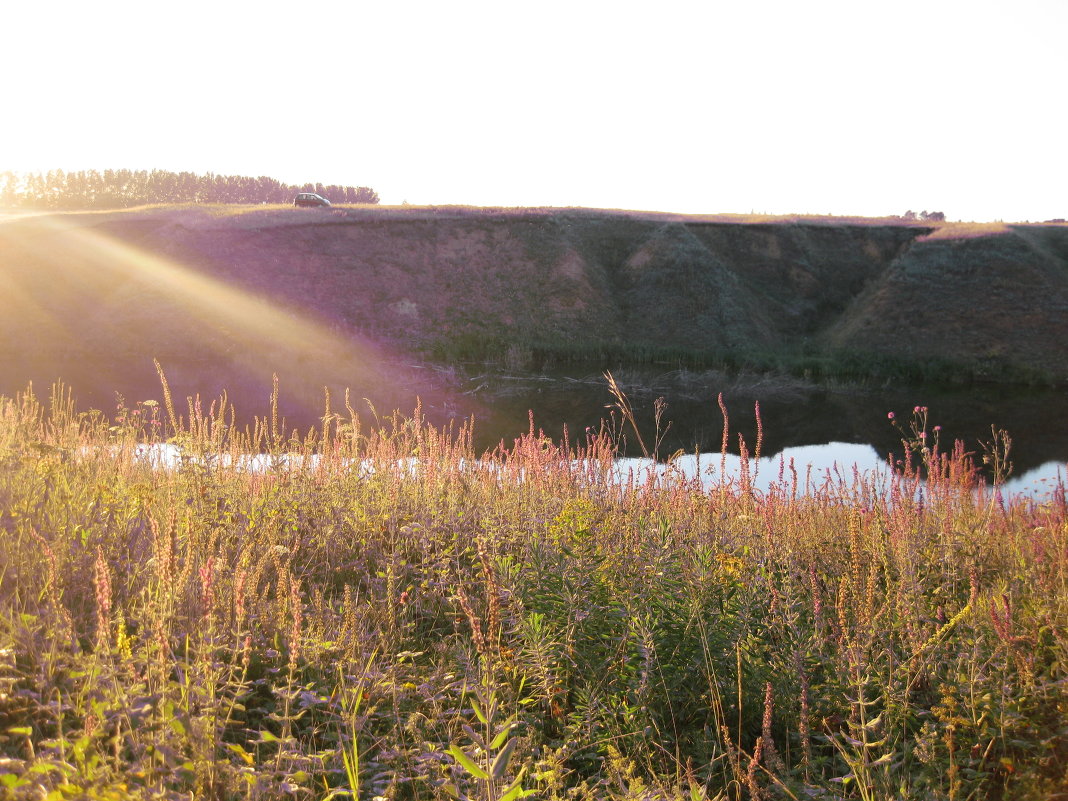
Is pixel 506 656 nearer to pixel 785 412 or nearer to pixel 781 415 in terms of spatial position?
pixel 781 415

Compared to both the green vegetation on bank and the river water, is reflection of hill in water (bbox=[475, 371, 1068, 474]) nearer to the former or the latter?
the river water

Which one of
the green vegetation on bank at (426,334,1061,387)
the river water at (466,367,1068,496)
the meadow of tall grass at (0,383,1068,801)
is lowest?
the river water at (466,367,1068,496)

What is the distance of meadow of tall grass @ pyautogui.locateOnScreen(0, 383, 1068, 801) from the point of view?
285cm

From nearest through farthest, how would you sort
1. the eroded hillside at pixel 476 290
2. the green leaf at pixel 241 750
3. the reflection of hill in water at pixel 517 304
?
the green leaf at pixel 241 750, the reflection of hill in water at pixel 517 304, the eroded hillside at pixel 476 290

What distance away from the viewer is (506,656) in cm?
371

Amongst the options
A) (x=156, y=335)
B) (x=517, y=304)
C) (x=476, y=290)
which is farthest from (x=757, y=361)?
(x=156, y=335)

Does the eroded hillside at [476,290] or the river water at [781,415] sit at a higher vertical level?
the eroded hillside at [476,290]

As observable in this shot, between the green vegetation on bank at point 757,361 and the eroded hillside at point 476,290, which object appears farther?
the green vegetation on bank at point 757,361

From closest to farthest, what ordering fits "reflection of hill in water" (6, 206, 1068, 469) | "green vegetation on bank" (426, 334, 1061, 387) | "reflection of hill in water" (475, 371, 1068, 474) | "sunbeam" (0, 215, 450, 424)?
1. "reflection of hill in water" (475, 371, 1068, 474)
2. "reflection of hill in water" (6, 206, 1068, 469)
3. "sunbeam" (0, 215, 450, 424)
4. "green vegetation on bank" (426, 334, 1061, 387)

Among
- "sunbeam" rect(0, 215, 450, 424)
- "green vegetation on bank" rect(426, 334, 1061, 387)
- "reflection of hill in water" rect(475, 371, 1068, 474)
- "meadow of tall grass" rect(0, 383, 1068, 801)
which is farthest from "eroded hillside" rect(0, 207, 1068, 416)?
"meadow of tall grass" rect(0, 383, 1068, 801)

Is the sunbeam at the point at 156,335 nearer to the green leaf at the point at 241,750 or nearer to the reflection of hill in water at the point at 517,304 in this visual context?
the reflection of hill in water at the point at 517,304

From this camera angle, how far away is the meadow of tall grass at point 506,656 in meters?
2.85

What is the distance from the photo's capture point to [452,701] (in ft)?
13.1

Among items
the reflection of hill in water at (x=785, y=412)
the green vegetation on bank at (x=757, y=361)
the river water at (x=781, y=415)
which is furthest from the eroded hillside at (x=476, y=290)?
the reflection of hill in water at (x=785, y=412)
